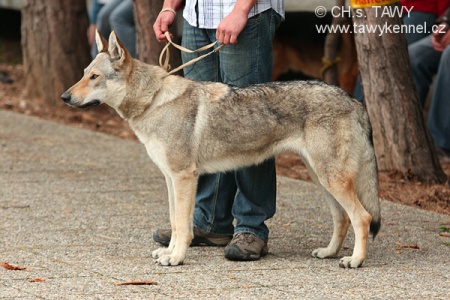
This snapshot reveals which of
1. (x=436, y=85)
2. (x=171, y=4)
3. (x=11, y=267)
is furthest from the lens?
(x=436, y=85)

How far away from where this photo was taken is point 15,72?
48.3 feet

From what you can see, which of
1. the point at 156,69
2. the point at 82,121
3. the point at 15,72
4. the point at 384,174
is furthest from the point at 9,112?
the point at 156,69

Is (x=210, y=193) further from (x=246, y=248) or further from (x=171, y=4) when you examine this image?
(x=171, y=4)

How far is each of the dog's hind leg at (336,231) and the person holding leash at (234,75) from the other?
0.35 m

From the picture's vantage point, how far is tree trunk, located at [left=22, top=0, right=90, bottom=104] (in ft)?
37.3

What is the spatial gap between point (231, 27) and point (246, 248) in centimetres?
134

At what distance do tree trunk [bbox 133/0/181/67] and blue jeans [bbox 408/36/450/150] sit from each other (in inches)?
107

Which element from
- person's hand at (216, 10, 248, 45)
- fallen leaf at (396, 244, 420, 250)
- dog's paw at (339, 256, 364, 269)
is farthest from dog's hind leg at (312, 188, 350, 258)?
person's hand at (216, 10, 248, 45)

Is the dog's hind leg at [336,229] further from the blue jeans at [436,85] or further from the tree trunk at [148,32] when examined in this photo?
the tree trunk at [148,32]

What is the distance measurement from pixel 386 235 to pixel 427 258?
0.70 metres

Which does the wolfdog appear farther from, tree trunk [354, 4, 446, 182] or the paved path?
tree trunk [354, 4, 446, 182]

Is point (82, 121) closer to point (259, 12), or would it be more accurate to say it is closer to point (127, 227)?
point (127, 227)

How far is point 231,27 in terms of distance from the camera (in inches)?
195

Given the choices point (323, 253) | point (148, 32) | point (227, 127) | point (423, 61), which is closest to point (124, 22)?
point (148, 32)
